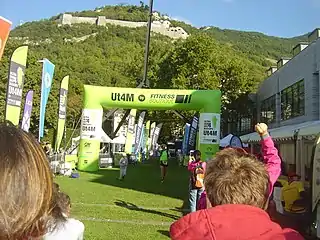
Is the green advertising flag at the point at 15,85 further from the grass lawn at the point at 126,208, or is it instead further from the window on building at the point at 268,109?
the window on building at the point at 268,109

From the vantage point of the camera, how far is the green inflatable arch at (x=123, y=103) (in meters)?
22.4

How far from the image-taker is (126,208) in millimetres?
14039

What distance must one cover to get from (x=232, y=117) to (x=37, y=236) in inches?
1893

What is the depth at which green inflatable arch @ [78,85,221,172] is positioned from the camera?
73.5ft

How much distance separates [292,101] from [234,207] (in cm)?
3172

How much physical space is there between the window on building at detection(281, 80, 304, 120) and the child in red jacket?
2826cm

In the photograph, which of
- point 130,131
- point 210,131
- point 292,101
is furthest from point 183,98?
point 130,131

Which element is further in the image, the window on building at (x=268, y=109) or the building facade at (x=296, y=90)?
the window on building at (x=268, y=109)

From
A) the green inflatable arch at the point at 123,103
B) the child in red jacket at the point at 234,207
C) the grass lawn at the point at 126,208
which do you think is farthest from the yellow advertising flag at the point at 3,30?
the green inflatable arch at the point at 123,103

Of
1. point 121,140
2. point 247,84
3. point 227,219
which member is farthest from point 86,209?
point 247,84

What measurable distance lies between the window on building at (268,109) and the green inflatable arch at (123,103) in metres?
17.5

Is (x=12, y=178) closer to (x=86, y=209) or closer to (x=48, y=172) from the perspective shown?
(x=48, y=172)

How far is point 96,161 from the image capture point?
23281 mm

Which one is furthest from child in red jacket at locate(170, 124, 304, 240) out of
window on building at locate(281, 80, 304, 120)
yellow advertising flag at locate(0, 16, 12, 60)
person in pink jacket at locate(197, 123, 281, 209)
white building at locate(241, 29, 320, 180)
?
window on building at locate(281, 80, 304, 120)
